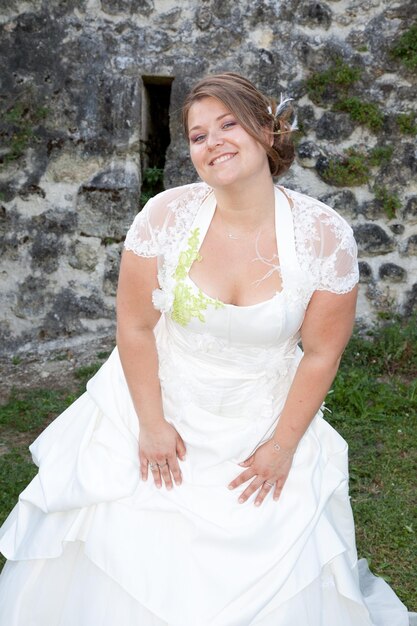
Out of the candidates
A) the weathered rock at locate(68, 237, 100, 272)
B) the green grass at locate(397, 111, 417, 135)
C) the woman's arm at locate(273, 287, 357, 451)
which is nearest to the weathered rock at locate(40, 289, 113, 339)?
the weathered rock at locate(68, 237, 100, 272)

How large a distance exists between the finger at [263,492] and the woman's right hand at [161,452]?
0.25 m

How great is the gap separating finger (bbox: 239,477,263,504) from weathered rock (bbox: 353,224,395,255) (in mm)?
2851

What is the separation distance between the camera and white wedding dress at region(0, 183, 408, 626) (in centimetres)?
216

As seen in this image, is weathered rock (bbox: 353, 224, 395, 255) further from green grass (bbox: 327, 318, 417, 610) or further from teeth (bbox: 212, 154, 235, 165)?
teeth (bbox: 212, 154, 235, 165)

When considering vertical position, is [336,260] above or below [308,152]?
above

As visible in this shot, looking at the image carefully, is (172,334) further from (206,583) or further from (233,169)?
(206,583)

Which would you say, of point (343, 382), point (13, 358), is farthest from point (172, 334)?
point (13, 358)

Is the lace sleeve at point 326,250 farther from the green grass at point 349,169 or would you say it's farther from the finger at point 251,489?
the green grass at point 349,169

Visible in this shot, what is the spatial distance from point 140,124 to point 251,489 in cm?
302

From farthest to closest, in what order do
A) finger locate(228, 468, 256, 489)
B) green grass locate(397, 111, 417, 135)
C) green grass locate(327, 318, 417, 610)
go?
1. green grass locate(397, 111, 417, 135)
2. green grass locate(327, 318, 417, 610)
3. finger locate(228, 468, 256, 489)

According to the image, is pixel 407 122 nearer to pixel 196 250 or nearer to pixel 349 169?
pixel 349 169

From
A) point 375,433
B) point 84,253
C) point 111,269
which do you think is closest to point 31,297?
point 84,253

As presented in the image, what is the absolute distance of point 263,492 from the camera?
2.26m

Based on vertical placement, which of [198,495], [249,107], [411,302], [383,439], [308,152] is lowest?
[383,439]
